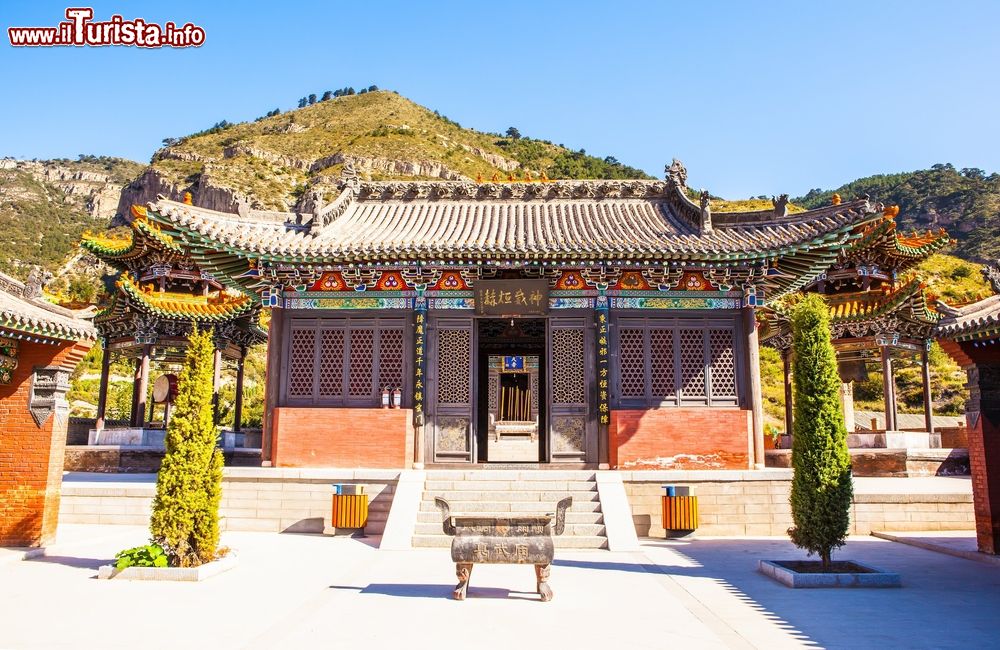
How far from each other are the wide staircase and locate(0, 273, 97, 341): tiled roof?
Result: 20.0 feet

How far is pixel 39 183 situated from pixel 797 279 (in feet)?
410

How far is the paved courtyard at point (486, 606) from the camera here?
6.15m

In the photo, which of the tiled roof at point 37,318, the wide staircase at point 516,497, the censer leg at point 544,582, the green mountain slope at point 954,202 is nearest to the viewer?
the censer leg at point 544,582

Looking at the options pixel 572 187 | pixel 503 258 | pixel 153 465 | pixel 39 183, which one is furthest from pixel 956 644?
pixel 39 183

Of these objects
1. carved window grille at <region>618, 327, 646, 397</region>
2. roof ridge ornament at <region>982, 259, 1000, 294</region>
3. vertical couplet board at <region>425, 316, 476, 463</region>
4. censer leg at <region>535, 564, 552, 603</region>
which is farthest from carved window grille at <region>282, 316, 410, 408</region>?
roof ridge ornament at <region>982, 259, 1000, 294</region>

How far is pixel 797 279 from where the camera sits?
1502 cm

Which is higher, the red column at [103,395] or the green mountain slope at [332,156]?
the green mountain slope at [332,156]

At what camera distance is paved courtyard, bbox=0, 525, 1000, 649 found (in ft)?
20.2

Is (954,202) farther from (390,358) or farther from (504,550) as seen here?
(504,550)

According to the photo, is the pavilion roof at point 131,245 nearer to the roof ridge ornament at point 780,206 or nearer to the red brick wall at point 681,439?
the red brick wall at point 681,439

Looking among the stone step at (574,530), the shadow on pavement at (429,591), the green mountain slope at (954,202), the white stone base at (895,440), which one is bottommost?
the shadow on pavement at (429,591)

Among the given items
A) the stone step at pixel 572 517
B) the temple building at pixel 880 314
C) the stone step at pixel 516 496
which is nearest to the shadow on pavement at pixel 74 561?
the stone step at pixel 572 517

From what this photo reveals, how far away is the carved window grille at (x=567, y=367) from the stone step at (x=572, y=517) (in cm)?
303

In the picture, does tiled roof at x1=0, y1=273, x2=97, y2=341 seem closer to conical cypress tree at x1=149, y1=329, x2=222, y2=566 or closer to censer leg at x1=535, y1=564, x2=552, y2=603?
conical cypress tree at x1=149, y1=329, x2=222, y2=566
